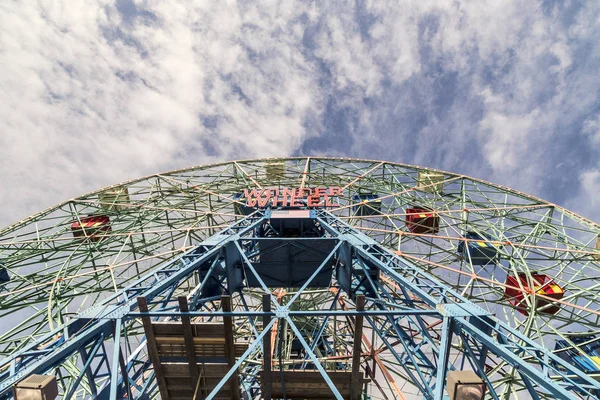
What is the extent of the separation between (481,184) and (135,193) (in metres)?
25.9

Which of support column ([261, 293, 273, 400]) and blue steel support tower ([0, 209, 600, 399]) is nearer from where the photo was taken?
blue steel support tower ([0, 209, 600, 399])

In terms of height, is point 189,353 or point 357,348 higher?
point 189,353

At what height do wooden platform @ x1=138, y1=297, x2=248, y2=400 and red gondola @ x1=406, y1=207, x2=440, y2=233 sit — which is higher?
red gondola @ x1=406, y1=207, x2=440, y2=233

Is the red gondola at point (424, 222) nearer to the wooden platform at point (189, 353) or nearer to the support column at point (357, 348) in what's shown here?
the support column at point (357, 348)

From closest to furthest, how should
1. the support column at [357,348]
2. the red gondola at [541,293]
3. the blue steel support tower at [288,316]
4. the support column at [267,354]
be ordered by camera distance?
the blue steel support tower at [288,316]
the support column at [267,354]
the support column at [357,348]
the red gondola at [541,293]

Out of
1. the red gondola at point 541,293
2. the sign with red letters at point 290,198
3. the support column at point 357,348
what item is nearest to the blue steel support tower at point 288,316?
the support column at point 357,348

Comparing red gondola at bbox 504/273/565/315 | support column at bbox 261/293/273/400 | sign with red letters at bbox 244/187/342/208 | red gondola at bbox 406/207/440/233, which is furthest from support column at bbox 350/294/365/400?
red gondola at bbox 406/207/440/233

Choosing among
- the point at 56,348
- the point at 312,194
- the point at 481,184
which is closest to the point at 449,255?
the point at 481,184

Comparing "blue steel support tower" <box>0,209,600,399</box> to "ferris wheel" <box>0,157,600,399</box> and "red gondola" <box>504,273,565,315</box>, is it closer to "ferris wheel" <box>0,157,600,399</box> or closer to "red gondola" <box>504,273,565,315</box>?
"ferris wheel" <box>0,157,600,399</box>

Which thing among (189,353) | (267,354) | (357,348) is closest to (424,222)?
(357,348)

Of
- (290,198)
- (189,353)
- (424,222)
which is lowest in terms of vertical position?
(189,353)

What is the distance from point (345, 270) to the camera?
1520 centimetres

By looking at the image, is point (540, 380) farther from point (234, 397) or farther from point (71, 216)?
point (71, 216)

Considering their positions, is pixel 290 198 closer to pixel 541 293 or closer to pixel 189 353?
pixel 189 353
